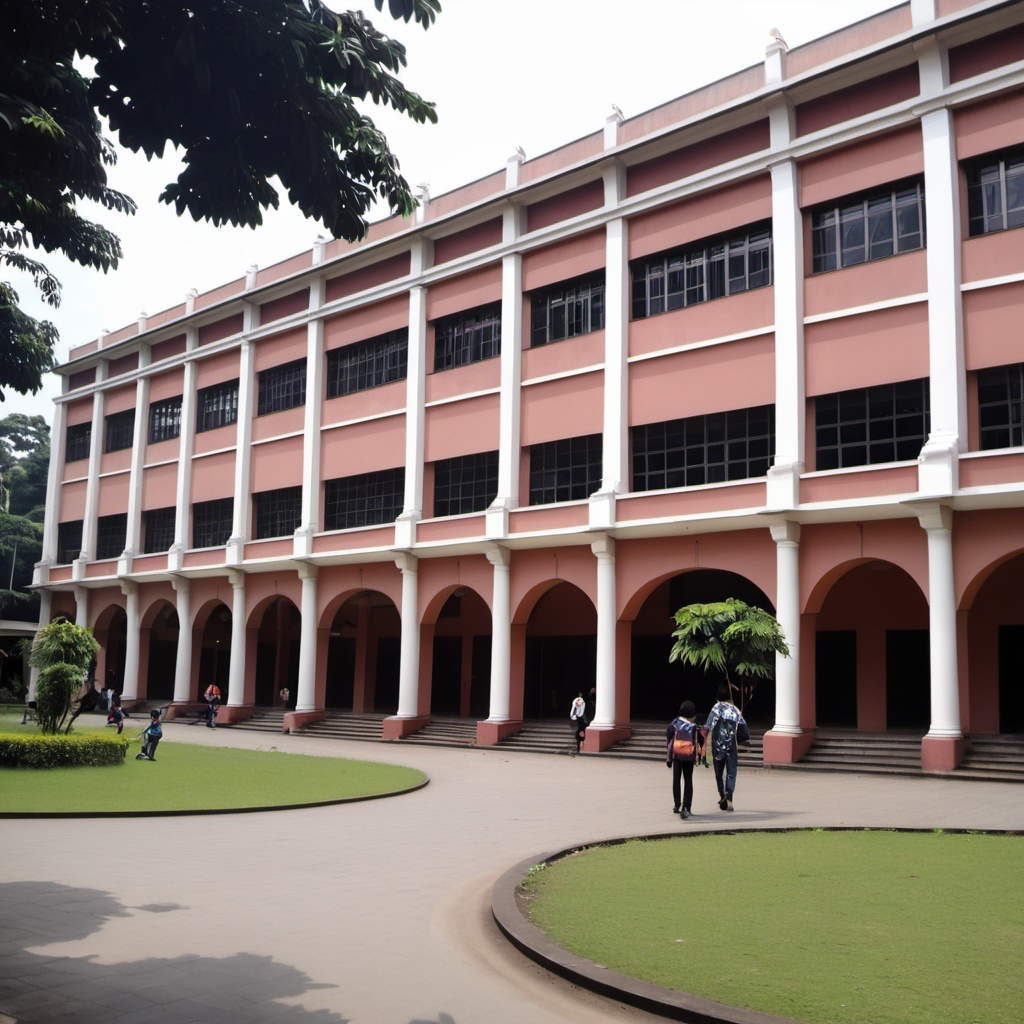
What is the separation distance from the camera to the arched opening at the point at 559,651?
29984 mm

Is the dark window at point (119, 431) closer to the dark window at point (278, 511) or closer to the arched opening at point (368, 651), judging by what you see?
the dark window at point (278, 511)

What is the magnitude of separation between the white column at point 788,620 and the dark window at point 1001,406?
3.95 metres

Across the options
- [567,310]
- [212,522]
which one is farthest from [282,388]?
[567,310]

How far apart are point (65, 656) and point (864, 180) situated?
17.9 meters

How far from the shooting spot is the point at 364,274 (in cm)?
3169

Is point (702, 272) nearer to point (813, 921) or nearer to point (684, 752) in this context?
point (684, 752)

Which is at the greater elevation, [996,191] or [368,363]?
[996,191]

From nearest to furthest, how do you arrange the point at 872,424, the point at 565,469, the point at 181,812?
1. the point at 181,812
2. the point at 872,424
3. the point at 565,469

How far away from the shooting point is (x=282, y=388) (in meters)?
34.2

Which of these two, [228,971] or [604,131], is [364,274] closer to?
[604,131]

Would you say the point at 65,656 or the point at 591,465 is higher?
the point at 591,465

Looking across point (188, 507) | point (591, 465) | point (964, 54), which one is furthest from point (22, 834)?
point (188, 507)

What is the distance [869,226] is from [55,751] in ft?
58.7

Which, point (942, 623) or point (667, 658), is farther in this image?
point (667, 658)
